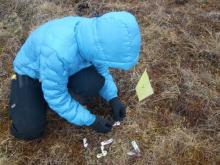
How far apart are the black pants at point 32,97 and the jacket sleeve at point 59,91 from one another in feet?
0.56

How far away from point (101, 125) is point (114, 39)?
2.54 ft

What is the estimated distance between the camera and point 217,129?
2.59m

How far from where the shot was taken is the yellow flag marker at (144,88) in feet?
8.95

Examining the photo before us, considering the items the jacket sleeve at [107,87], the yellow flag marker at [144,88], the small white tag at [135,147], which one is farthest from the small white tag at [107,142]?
the yellow flag marker at [144,88]

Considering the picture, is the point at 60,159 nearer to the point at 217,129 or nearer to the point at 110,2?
the point at 217,129

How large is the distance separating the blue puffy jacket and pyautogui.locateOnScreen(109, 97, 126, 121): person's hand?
5 cm

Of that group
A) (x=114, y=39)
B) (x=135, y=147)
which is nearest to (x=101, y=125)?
(x=135, y=147)

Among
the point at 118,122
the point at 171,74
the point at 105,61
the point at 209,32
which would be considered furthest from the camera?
the point at 209,32

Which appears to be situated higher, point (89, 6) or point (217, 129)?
point (89, 6)

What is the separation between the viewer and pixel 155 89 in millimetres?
2865

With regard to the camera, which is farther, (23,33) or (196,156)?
(23,33)

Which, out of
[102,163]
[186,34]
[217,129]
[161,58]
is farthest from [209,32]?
[102,163]

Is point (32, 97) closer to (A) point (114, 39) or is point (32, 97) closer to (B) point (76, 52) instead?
(B) point (76, 52)

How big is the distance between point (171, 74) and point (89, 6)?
1104mm
